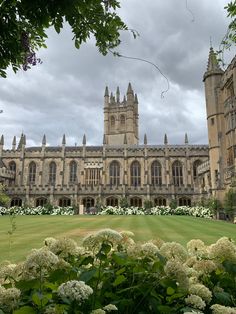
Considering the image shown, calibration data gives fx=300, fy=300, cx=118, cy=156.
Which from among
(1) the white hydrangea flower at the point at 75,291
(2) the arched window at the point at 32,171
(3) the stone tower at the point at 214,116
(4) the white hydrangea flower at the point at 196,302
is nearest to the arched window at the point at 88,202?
(2) the arched window at the point at 32,171

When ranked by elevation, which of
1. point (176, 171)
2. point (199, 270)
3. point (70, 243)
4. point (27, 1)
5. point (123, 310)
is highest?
point (176, 171)

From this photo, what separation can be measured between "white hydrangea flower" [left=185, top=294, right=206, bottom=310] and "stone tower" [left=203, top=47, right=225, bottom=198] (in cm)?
3039

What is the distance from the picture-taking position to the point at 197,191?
4334 centimetres

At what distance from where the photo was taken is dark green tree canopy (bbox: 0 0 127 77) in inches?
82.7

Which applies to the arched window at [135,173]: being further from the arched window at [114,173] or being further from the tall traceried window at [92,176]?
the tall traceried window at [92,176]

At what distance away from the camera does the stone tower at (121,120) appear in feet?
240

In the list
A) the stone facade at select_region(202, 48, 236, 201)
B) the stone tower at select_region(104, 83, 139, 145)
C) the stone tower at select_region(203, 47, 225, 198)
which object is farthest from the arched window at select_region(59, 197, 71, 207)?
the stone tower at select_region(104, 83, 139, 145)

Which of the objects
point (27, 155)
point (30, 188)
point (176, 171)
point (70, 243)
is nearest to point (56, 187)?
point (30, 188)

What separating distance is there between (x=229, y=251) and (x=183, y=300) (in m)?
0.68

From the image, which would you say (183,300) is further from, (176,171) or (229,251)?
(176,171)

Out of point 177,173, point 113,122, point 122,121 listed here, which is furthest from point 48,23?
point 113,122

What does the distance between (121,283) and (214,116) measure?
32231 mm

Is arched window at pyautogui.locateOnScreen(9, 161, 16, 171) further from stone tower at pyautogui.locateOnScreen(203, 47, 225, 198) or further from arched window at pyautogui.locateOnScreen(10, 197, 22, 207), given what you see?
stone tower at pyautogui.locateOnScreen(203, 47, 225, 198)

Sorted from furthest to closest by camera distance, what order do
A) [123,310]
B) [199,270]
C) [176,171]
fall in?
[176,171] → [199,270] → [123,310]
